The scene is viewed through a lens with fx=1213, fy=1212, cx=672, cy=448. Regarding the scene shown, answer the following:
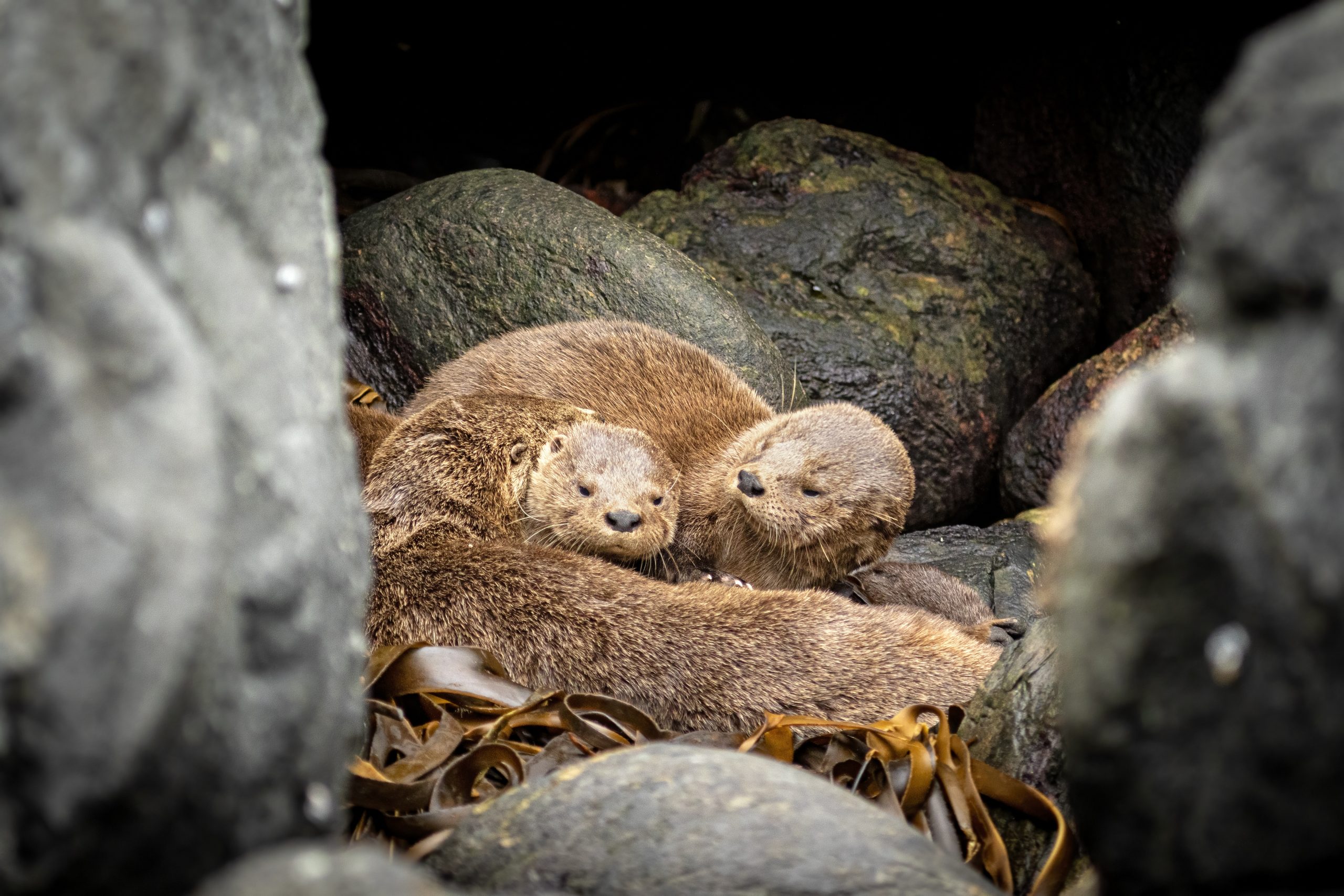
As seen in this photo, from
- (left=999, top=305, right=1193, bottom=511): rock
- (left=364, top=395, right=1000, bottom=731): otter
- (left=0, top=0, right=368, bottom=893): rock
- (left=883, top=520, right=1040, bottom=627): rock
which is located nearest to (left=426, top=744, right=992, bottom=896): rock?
(left=0, top=0, right=368, bottom=893): rock

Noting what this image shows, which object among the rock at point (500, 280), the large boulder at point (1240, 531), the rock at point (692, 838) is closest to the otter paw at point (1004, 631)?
the rock at point (500, 280)

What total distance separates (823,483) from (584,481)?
87 cm

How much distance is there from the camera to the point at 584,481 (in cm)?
373

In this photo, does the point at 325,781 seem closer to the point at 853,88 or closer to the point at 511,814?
the point at 511,814

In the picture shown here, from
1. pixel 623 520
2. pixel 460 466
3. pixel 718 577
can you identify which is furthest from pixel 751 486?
pixel 460 466

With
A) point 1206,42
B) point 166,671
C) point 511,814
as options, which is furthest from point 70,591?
point 1206,42

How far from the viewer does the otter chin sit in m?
4.08

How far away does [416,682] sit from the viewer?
2.87 metres

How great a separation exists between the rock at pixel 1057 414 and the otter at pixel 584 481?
2572mm

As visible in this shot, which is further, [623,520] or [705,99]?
[705,99]

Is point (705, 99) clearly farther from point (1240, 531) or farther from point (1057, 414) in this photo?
point (1240, 531)

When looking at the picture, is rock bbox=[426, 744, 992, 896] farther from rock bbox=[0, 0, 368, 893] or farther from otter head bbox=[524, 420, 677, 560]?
otter head bbox=[524, 420, 677, 560]

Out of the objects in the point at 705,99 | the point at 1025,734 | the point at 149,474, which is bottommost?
the point at 1025,734

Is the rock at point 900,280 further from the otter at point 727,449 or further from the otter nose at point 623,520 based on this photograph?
the otter nose at point 623,520
